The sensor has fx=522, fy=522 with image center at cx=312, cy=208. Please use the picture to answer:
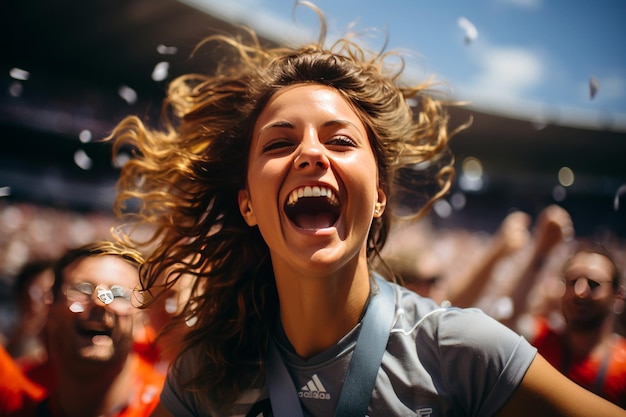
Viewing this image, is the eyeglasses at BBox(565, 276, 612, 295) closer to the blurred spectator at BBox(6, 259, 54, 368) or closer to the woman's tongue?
the woman's tongue

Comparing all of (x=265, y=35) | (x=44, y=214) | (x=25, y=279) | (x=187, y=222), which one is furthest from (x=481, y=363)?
(x=44, y=214)

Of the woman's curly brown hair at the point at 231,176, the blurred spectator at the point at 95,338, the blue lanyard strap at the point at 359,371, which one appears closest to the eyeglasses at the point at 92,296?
the blurred spectator at the point at 95,338

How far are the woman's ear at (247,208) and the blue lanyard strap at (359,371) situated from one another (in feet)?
1.74

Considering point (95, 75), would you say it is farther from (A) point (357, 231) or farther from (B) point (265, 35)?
(A) point (357, 231)

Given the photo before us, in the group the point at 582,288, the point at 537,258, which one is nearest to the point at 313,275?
the point at 582,288

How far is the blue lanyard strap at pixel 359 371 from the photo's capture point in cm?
174

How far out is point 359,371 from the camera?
1.78 metres

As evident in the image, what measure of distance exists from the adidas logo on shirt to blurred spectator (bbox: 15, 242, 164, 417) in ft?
2.97

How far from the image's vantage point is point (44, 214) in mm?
11742

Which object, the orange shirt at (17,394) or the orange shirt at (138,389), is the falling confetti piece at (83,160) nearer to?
the orange shirt at (17,394)

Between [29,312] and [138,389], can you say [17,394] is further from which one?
[29,312]

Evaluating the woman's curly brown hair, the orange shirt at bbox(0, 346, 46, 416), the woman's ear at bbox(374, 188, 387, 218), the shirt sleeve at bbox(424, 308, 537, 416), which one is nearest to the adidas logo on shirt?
the woman's curly brown hair

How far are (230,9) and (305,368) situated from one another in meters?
9.55

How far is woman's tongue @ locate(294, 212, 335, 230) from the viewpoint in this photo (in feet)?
6.87
